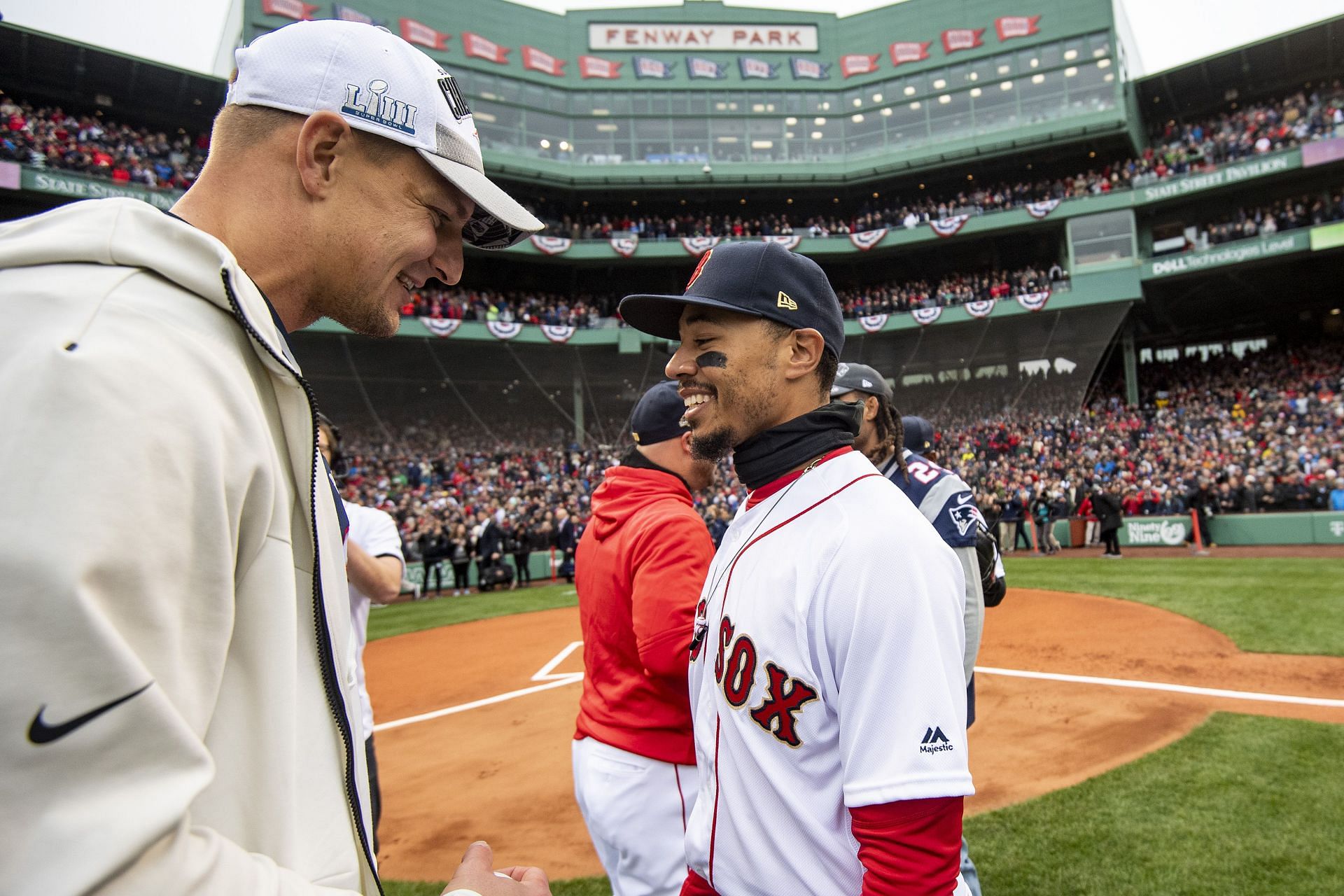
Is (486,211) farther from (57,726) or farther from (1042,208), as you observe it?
(1042,208)

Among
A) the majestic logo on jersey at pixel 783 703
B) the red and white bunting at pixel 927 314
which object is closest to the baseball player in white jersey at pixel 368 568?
the majestic logo on jersey at pixel 783 703

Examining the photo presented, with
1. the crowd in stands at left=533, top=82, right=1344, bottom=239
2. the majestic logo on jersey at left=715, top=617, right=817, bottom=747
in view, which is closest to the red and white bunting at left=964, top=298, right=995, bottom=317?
the crowd in stands at left=533, top=82, right=1344, bottom=239

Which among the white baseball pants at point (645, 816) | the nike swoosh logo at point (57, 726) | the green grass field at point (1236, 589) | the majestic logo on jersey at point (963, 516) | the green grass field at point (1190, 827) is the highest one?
the nike swoosh logo at point (57, 726)

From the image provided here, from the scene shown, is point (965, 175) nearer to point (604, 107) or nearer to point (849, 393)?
point (604, 107)

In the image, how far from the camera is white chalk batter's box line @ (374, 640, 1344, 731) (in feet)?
21.9

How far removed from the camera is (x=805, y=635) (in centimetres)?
177

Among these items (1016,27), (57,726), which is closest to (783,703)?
(57,726)

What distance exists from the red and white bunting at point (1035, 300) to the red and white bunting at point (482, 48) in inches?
1066

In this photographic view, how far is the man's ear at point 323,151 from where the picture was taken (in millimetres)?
1287

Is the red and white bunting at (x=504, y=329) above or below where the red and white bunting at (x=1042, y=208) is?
below

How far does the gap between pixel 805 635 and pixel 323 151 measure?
1429mm

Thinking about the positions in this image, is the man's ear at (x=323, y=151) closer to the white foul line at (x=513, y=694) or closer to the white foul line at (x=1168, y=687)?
the white foul line at (x=513, y=694)

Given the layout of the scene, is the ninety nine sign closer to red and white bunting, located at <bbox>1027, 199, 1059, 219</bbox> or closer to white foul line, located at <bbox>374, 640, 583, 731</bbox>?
red and white bunting, located at <bbox>1027, 199, 1059, 219</bbox>

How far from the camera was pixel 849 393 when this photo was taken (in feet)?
13.6
